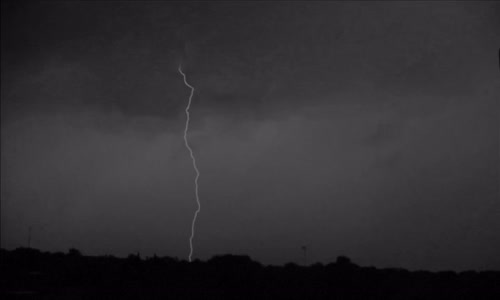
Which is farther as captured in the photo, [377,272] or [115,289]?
[377,272]

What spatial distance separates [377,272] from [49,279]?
822 inches

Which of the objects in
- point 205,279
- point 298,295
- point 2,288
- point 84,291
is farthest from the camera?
point 205,279

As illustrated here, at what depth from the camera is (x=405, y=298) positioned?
1073 inches

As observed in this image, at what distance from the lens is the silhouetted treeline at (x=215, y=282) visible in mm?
24250

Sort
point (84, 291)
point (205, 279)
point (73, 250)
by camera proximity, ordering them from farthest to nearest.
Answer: point (73, 250) → point (205, 279) → point (84, 291)

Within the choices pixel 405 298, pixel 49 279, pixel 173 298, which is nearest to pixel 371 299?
pixel 405 298

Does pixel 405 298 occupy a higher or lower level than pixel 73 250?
lower

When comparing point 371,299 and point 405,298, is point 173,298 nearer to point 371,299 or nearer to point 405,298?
point 371,299

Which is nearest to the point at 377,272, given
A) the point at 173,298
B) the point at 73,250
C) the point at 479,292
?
the point at 479,292

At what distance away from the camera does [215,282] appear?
28.5 m

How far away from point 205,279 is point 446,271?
2007 cm

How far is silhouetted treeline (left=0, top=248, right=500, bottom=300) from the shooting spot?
24.2 meters

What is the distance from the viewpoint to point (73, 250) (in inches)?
1924

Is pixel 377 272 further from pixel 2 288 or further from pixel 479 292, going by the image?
pixel 2 288
